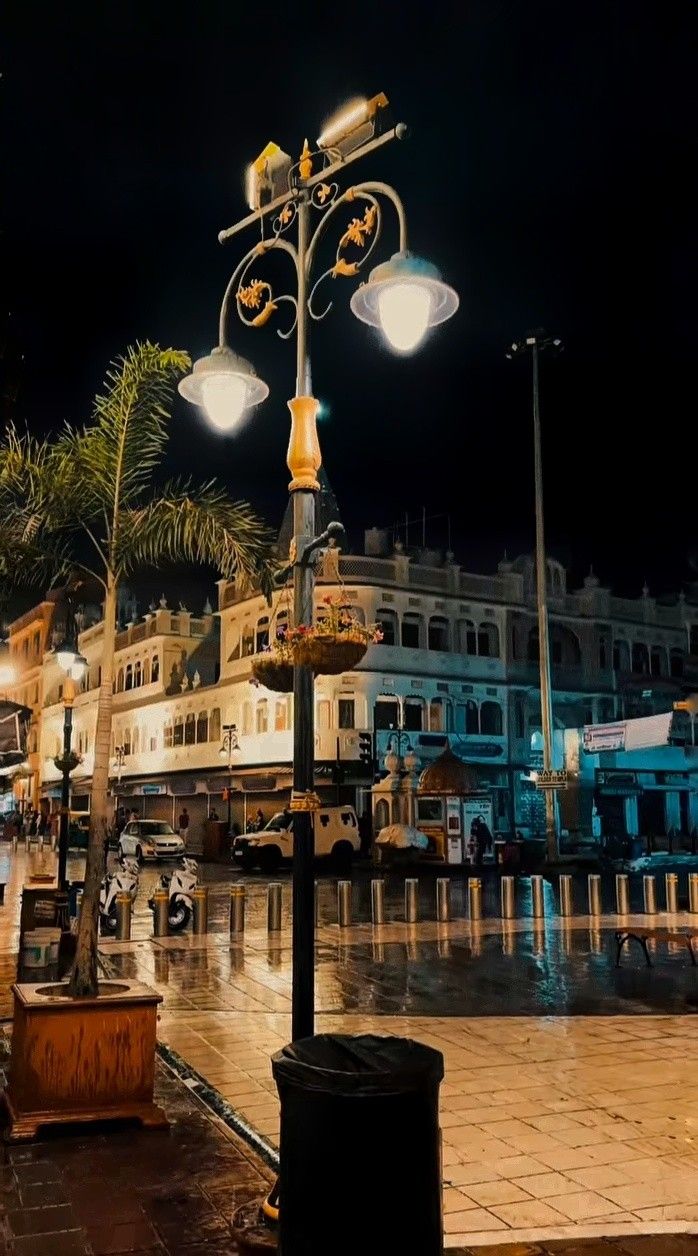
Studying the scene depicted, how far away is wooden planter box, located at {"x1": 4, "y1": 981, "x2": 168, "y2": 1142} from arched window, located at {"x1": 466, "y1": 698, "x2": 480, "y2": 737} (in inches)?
1482

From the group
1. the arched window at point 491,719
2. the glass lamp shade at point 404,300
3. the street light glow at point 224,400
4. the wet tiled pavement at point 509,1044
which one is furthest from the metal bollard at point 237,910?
the arched window at point 491,719

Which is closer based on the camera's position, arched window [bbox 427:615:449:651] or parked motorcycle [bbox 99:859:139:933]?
parked motorcycle [bbox 99:859:139:933]

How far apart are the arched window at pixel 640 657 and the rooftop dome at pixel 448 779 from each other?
850 inches

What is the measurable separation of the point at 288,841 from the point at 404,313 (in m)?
26.4

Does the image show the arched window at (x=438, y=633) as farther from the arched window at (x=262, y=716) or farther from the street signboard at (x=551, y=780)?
the street signboard at (x=551, y=780)

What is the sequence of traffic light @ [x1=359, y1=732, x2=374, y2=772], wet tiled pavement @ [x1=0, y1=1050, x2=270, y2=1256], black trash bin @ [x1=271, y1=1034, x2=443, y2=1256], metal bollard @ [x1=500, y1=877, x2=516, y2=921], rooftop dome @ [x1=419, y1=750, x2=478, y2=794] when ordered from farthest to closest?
traffic light @ [x1=359, y1=732, x2=374, y2=772]
rooftop dome @ [x1=419, y1=750, x2=478, y2=794]
metal bollard @ [x1=500, y1=877, x2=516, y2=921]
wet tiled pavement @ [x1=0, y1=1050, x2=270, y2=1256]
black trash bin @ [x1=271, y1=1034, x2=443, y2=1256]

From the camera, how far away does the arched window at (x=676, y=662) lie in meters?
50.3

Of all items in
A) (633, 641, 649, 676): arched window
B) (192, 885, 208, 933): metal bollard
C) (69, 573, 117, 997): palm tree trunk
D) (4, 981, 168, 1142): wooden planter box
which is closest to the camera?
(4, 981, 168, 1142): wooden planter box

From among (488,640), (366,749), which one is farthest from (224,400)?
(488,640)

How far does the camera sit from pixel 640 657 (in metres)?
49.6

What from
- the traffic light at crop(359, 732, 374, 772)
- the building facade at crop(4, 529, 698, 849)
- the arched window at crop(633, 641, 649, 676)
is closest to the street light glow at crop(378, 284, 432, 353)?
the traffic light at crop(359, 732, 374, 772)

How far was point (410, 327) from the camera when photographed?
18.2 feet

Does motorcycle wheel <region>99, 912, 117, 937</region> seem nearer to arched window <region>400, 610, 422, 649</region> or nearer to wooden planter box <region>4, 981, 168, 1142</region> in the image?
wooden planter box <region>4, 981, 168, 1142</region>

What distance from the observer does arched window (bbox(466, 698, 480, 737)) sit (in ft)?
142
